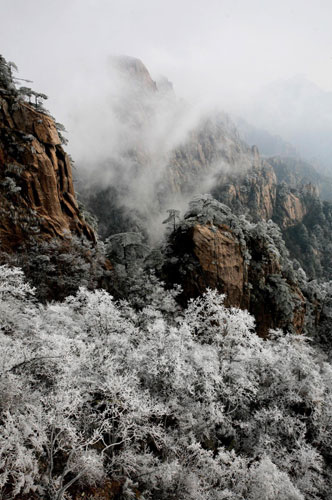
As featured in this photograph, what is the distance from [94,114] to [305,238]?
139665 mm

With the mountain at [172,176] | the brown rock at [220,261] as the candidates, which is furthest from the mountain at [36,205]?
the mountain at [172,176]

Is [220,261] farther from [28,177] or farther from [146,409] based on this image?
[28,177]

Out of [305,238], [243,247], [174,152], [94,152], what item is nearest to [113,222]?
[94,152]

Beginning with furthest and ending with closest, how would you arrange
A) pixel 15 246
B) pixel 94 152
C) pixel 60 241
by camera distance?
pixel 94 152
pixel 60 241
pixel 15 246

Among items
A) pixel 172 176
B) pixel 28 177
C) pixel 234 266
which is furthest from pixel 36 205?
pixel 172 176

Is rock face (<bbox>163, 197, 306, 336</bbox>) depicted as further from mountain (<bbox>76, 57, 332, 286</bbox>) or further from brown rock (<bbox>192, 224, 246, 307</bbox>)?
mountain (<bbox>76, 57, 332, 286</bbox>)

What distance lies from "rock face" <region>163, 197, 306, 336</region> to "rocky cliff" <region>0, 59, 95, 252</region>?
15303 millimetres

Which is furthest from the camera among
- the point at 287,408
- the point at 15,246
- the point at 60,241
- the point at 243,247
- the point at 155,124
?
the point at 155,124

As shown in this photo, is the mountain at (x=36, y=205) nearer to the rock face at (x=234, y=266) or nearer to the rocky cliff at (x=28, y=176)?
the rocky cliff at (x=28, y=176)

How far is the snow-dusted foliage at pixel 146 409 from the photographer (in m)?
10.5

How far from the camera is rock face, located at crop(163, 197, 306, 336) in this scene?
3294 centimetres

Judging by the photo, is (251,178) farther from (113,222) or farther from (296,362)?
(296,362)

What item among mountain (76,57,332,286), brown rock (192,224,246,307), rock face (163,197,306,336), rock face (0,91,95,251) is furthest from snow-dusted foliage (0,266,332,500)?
mountain (76,57,332,286)

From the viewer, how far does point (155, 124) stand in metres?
161
